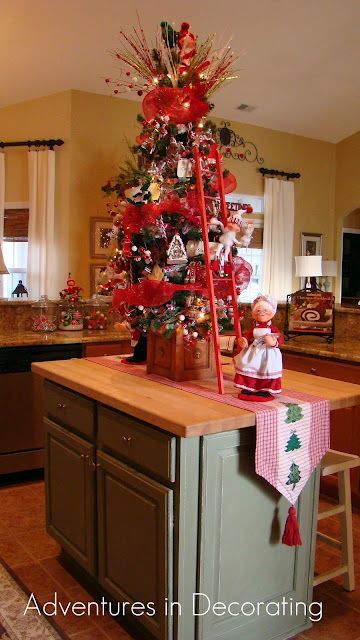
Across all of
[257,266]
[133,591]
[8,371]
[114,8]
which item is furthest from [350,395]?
[257,266]

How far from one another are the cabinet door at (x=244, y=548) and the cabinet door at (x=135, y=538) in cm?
13

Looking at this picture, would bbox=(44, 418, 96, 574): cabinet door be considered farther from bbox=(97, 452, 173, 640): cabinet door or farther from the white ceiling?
the white ceiling

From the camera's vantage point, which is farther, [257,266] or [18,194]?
[257,266]

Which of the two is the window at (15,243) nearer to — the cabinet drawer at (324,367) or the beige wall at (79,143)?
the beige wall at (79,143)

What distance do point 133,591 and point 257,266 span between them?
205 inches

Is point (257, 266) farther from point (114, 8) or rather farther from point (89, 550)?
point (89, 550)

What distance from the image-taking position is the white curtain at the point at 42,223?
538 cm

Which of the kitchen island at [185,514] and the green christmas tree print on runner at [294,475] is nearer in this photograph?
the kitchen island at [185,514]

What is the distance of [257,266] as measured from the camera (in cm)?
692

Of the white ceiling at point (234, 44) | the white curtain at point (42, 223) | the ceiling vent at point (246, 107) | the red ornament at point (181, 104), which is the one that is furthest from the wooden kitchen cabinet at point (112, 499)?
the ceiling vent at point (246, 107)

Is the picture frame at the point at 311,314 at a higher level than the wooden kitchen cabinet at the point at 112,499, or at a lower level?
higher

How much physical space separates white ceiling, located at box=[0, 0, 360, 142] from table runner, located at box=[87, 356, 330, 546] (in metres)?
3.20

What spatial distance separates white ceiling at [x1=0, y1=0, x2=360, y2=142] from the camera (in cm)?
407

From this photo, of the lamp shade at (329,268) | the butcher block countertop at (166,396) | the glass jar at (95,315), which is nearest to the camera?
the butcher block countertop at (166,396)
